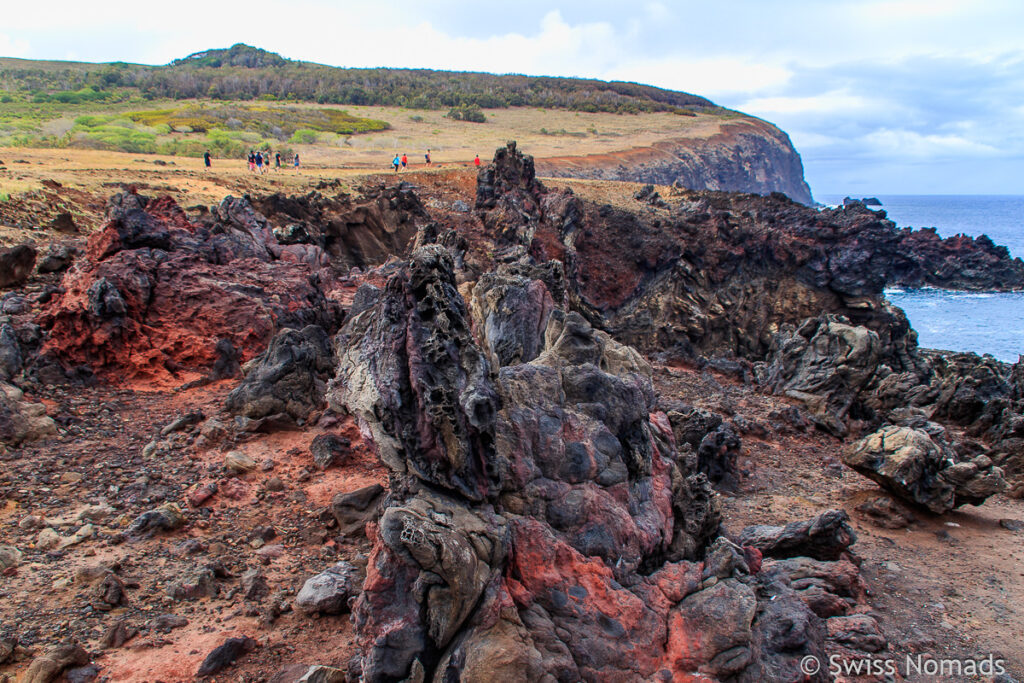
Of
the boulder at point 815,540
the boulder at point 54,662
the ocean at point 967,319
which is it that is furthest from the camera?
the ocean at point 967,319

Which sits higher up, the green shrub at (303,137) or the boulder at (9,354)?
the green shrub at (303,137)

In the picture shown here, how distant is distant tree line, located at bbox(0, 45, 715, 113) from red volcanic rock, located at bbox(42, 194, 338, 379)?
57.4 metres

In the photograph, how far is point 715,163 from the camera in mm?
65188

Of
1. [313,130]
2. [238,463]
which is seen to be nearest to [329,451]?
[238,463]

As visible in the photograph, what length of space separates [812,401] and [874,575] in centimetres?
664

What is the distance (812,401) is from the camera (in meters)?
13.5

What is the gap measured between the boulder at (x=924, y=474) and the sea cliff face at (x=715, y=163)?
1142 inches

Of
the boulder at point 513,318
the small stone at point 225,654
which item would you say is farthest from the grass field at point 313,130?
the small stone at point 225,654

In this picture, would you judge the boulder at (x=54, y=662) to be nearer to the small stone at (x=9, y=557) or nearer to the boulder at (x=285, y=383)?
the small stone at (x=9, y=557)

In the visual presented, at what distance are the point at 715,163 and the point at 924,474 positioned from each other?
204 ft

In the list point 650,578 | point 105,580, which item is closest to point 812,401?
point 650,578

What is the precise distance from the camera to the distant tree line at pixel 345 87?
210 feet

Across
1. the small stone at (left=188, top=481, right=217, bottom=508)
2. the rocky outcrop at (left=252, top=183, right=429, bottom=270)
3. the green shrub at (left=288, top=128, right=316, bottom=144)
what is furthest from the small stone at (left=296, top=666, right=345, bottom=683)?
the green shrub at (left=288, top=128, right=316, bottom=144)

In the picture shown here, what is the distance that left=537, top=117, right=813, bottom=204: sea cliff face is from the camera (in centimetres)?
4462
